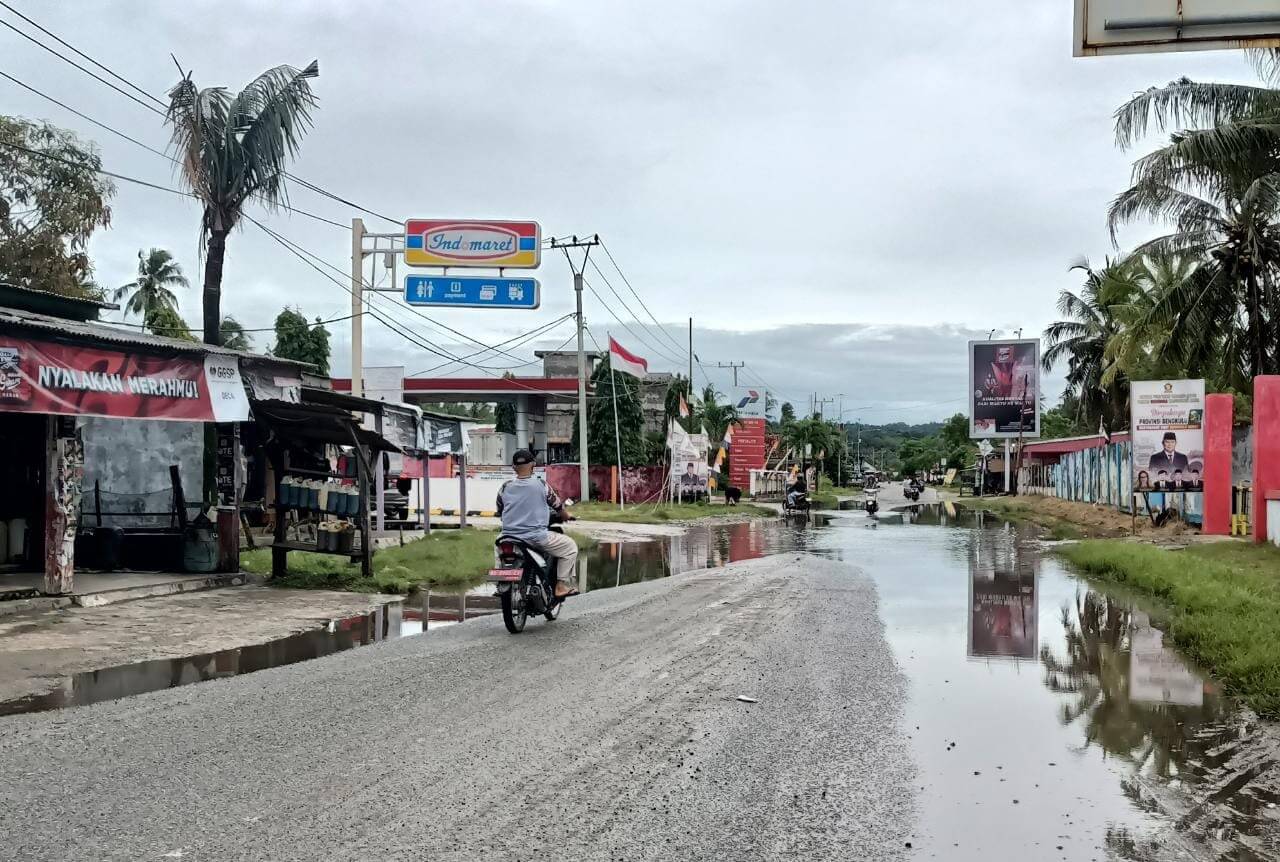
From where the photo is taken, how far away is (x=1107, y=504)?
120ft

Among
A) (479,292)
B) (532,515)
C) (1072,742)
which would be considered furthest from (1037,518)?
(1072,742)

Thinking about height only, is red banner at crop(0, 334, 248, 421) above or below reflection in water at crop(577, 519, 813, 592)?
above

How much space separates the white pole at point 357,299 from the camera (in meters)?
20.8

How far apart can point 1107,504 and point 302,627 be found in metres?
32.8

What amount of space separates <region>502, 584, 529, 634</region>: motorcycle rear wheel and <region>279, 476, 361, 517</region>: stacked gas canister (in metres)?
5.47

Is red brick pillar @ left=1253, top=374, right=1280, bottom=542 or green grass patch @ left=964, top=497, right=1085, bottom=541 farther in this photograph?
green grass patch @ left=964, top=497, right=1085, bottom=541

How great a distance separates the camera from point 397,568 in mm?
15219

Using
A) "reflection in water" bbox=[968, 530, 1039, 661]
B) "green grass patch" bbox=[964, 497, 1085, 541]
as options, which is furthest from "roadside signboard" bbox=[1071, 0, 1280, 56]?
"green grass patch" bbox=[964, 497, 1085, 541]

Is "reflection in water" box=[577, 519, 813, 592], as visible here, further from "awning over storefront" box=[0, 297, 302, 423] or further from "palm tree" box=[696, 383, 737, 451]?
"palm tree" box=[696, 383, 737, 451]

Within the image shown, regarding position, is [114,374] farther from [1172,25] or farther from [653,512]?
[653,512]

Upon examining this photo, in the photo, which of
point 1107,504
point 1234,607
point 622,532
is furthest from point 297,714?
point 1107,504

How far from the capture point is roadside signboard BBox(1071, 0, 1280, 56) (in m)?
6.21

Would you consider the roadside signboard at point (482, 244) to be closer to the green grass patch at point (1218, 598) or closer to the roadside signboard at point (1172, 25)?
the green grass patch at point (1218, 598)

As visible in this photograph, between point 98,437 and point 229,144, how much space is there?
5809 mm
